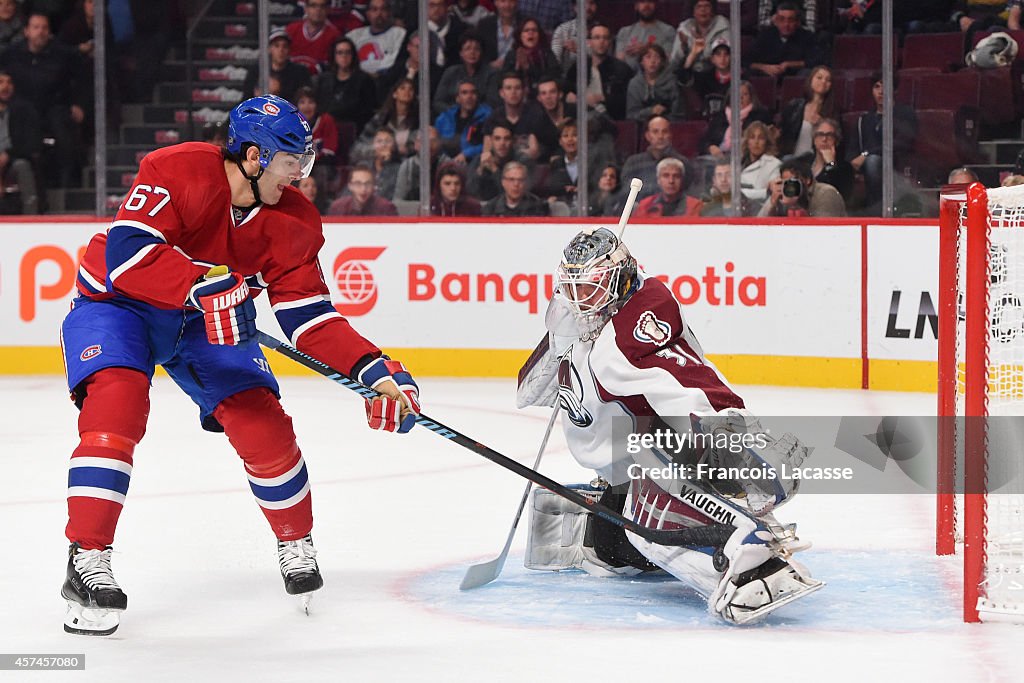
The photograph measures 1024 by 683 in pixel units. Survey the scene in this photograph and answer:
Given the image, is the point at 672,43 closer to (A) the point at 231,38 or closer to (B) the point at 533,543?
(A) the point at 231,38

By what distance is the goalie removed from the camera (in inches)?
126

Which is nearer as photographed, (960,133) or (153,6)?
(960,133)

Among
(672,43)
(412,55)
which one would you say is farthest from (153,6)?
(672,43)

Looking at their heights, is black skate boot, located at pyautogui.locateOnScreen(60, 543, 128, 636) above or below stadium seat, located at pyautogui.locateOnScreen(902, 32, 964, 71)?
below

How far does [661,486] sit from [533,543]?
49 cm

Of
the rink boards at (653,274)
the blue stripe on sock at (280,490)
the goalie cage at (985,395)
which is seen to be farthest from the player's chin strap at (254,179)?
the rink boards at (653,274)

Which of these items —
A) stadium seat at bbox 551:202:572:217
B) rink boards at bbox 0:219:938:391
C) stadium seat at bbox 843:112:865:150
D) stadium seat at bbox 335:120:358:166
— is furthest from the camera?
stadium seat at bbox 335:120:358:166

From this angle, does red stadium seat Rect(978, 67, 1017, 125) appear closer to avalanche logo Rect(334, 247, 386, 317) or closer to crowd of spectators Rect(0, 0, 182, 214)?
avalanche logo Rect(334, 247, 386, 317)

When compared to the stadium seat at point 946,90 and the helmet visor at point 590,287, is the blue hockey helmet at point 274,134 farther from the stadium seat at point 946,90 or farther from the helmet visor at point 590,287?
the stadium seat at point 946,90

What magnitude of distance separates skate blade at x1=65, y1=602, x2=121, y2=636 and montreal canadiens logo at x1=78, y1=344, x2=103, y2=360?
0.49 m

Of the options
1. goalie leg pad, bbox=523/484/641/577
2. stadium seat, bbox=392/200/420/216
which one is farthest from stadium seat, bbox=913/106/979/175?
goalie leg pad, bbox=523/484/641/577

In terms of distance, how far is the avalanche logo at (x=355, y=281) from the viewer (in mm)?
7781

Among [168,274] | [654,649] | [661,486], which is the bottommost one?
[654,649]

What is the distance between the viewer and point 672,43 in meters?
7.76
